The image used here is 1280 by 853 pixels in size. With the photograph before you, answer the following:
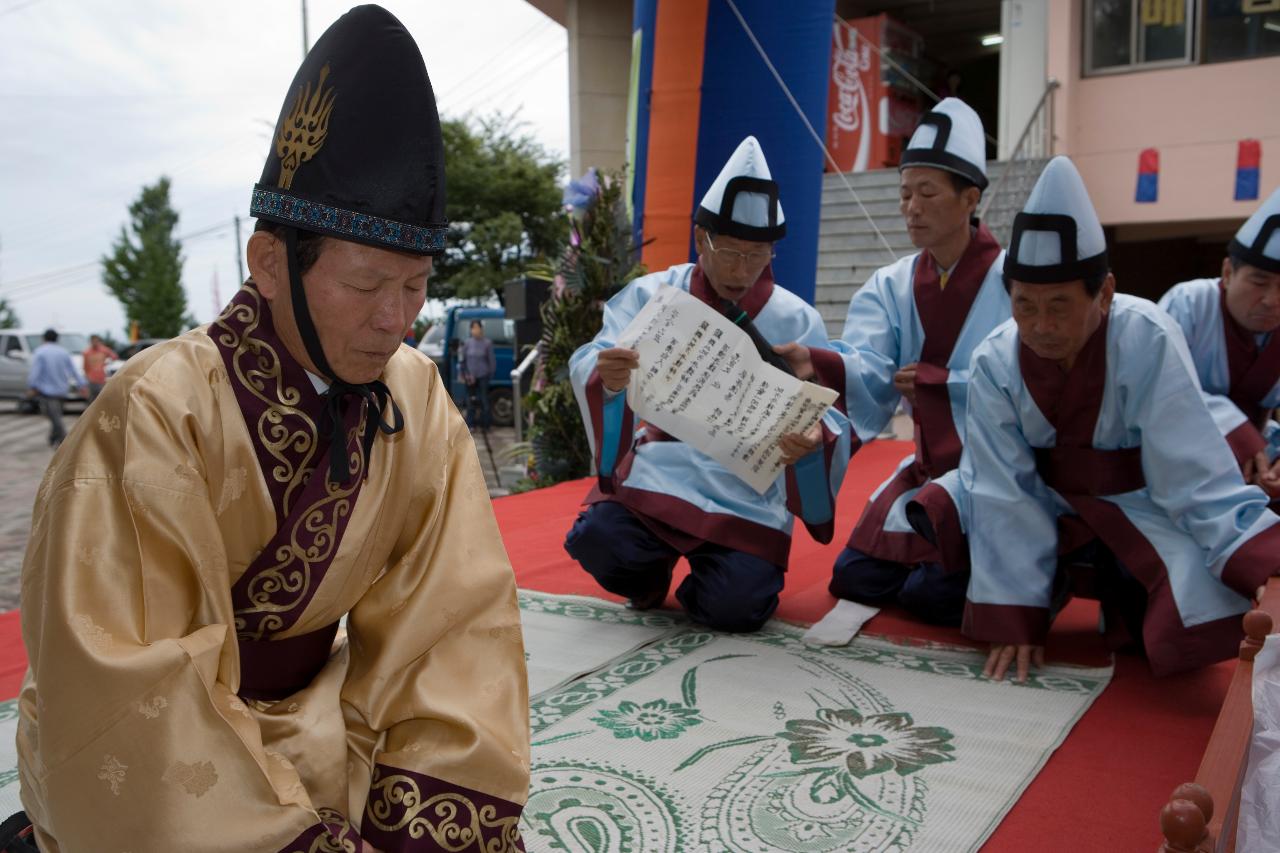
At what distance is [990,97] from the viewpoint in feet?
56.6

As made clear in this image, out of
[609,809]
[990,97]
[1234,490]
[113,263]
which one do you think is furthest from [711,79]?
[113,263]

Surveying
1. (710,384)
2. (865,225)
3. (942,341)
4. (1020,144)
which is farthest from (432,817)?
(865,225)

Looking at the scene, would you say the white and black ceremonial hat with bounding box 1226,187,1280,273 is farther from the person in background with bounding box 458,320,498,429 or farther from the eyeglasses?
the person in background with bounding box 458,320,498,429

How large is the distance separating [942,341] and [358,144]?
2.41m

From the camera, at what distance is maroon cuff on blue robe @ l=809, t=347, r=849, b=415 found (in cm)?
326

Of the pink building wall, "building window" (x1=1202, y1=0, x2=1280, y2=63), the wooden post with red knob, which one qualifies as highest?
"building window" (x1=1202, y1=0, x2=1280, y2=63)

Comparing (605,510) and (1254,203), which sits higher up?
(1254,203)

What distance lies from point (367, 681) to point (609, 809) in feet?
2.29

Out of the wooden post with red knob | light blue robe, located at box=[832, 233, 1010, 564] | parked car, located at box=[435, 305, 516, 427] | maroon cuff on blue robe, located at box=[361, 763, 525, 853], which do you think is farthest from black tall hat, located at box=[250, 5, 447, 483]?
parked car, located at box=[435, 305, 516, 427]

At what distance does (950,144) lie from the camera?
129 inches

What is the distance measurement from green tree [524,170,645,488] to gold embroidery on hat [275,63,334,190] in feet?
14.5

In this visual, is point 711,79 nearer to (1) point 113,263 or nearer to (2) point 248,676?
(2) point 248,676

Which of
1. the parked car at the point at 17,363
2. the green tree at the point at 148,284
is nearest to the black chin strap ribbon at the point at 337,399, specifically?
the parked car at the point at 17,363

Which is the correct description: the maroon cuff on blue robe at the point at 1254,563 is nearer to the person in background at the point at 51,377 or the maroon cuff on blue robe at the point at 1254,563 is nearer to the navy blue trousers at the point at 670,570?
the navy blue trousers at the point at 670,570
